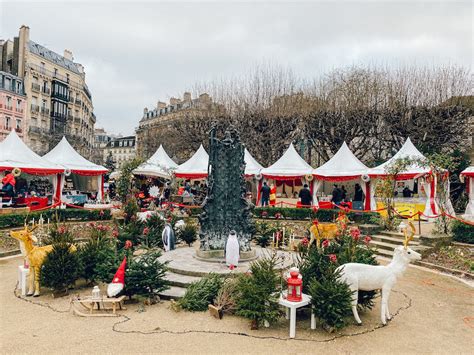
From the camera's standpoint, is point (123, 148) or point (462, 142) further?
point (123, 148)

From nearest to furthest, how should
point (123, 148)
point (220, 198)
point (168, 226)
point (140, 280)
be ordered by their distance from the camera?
1. point (140, 280)
2. point (220, 198)
3. point (168, 226)
4. point (123, 148)

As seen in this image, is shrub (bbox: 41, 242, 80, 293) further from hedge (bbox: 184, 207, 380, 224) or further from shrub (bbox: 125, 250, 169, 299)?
hedge (bbox: 184, 207, 380, 224)

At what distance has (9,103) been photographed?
124 ft

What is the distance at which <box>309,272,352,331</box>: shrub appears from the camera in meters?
5.95

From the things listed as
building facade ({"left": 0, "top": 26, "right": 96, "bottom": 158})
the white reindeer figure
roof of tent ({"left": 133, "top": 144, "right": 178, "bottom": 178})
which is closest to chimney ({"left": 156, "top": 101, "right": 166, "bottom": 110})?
building facade ({"left": 0, "top": 26, "right": 96, "bottom": 158})

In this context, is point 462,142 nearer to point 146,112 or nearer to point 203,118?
point 203,118

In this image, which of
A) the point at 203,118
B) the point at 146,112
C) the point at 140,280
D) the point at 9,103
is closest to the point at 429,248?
the point at 140,280

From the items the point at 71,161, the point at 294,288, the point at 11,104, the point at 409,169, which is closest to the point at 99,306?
the point at 294,288

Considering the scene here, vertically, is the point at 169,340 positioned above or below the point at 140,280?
below

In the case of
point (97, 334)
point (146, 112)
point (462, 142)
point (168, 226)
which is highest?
point (146, 112)

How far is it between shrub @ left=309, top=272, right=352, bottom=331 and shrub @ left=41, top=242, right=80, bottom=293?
16.9 feet

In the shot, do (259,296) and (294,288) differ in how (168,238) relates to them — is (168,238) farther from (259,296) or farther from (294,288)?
(294,288)

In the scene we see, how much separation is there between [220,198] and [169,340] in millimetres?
5189

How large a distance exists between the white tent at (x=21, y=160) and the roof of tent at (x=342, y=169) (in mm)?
13529
